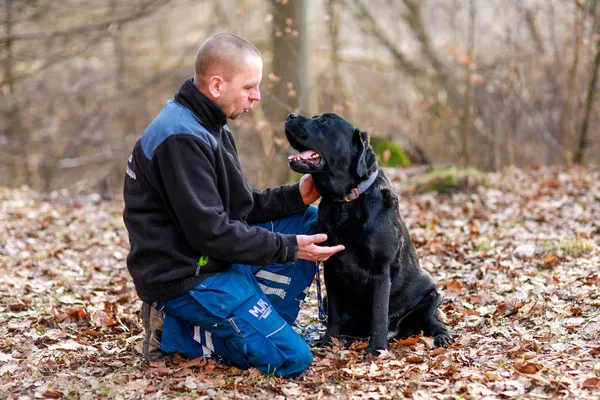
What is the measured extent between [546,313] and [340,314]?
1.40m

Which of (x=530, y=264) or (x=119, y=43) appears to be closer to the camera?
(x=530, y=264)

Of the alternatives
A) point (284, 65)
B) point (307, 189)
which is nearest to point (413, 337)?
point (307, 189)

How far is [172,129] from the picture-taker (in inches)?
134

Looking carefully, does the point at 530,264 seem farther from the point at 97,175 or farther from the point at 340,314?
the point at 97,175

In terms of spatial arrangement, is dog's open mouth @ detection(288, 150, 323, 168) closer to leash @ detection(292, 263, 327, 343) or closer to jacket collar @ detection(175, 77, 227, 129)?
jacket collar @ detection(175, 77, 227, 129)

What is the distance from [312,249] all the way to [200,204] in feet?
2.35

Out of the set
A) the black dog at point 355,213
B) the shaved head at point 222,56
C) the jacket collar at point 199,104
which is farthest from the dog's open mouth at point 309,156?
the shaved head at point 222,56

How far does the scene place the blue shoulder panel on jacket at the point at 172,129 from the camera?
341 centimetres

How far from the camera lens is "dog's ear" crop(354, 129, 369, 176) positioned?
3885 mm

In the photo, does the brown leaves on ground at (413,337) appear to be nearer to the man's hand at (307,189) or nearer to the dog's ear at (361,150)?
the man's hand at (307,189)

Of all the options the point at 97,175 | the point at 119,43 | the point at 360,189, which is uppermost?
the point at 119,43

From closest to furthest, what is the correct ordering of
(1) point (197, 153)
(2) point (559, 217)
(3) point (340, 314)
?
(1) point (197, 153), (3) point (340, 314), (2) point (559, 217)

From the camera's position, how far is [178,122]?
345 centimetres

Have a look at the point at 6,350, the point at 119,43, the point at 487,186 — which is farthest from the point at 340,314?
the point at 119,43
